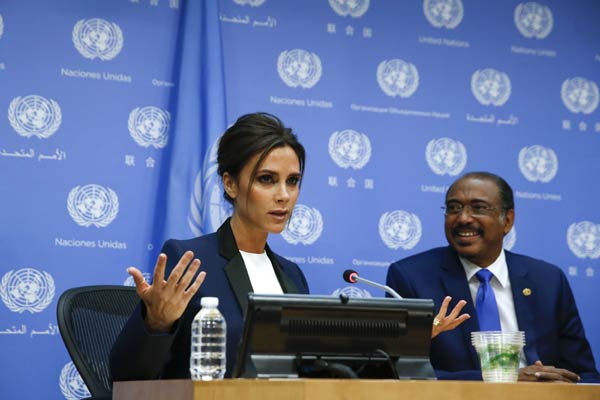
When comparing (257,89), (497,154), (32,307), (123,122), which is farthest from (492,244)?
(32,307)

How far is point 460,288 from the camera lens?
430 centimetres

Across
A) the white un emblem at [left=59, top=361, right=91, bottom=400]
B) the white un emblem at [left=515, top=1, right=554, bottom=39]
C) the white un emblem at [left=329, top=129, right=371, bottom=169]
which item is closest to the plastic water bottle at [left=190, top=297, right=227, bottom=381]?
the white un emblem at [left=59, top=361, right=91, bottom=400]

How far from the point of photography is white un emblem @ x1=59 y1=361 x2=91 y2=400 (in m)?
4.29

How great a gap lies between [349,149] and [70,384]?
1883mm

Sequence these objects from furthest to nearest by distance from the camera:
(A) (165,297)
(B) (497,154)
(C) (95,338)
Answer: (B) (497,154), (C) (95,338), (A) (165,297)

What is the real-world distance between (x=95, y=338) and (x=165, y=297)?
3.45 ft

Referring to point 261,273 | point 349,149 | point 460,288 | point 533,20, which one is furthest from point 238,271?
point 533,20

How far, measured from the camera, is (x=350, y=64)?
516 cm

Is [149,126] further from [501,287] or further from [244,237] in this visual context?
[501,287]

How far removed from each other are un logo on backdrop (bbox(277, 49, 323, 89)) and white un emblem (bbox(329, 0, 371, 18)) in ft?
1.01

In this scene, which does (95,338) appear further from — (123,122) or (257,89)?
(257,89)

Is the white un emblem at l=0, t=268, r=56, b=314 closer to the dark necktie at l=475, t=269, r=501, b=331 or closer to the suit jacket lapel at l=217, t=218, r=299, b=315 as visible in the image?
the suit jacket lapel at l=217, t=218, r=299, b=315

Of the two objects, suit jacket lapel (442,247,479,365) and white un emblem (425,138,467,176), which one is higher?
white un emblem (425,138,467,176)

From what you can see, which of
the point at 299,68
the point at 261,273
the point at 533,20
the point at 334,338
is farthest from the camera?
the point at 533,20
